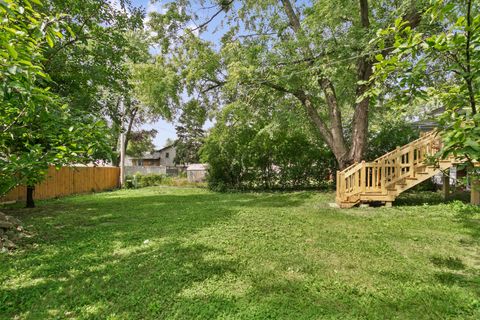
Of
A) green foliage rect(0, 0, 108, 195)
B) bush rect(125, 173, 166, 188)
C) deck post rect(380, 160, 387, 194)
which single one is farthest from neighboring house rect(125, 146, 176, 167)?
green foliage rect(0, 0, 108, 195)

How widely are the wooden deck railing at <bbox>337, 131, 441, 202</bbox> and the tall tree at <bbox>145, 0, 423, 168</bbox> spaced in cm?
110

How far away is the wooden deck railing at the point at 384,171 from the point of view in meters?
7.12

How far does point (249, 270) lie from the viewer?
3273 mm

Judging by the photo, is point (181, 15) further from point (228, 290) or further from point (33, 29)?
point (228, 290)

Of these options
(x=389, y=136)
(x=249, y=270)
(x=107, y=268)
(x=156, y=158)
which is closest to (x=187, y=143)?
(x=156, y=158)

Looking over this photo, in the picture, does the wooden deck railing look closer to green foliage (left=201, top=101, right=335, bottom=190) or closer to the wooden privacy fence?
green foliage (left=201, top=101, right=335, bottom=190)

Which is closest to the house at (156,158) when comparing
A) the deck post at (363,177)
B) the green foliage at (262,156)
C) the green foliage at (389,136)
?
the green foliage at (262,156)

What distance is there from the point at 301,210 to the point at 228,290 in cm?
438

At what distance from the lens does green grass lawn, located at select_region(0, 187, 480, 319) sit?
8.27ft

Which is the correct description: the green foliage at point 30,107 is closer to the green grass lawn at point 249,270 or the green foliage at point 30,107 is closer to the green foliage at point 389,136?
the green grass lawn at point 249,270

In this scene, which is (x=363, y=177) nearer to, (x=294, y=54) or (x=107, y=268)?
(x=294, y=54)

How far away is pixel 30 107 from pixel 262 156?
1028 centimetres

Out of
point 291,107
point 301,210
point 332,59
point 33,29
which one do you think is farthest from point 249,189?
point 33,29

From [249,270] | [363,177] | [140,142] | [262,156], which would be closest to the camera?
[249,270]
